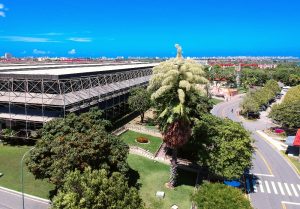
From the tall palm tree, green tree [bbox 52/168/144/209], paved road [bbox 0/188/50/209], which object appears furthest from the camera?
the tall palm tree

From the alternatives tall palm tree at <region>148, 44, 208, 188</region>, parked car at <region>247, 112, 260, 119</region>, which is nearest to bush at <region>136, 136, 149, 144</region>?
tall palm tree at <region>148, 44, 208, 188</region>

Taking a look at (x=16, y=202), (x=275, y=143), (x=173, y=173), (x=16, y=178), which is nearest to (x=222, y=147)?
(x=173, y=173)

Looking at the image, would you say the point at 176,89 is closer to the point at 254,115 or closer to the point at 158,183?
the point at 158,183

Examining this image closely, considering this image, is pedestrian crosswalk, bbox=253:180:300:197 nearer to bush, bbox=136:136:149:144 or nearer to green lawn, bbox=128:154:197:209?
green lawn, bbox=128:154:197:209

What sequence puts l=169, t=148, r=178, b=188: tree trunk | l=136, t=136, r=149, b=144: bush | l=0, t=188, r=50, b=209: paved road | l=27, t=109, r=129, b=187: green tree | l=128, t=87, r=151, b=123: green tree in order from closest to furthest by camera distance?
l=27, t=109, r=129, b=187: green tree < l=0, t=188, r=50, b=209: paved road < l=169, t=148, r=178, b=188: tree trunk < l=136, t=136, r=149, b=144: bush < l=128, t=87, r=151, b=123: green tree

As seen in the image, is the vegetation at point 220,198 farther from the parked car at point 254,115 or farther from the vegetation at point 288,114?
the parked car at point 254,115

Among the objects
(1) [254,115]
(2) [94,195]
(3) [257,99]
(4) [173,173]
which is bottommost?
(1) [254,115]
